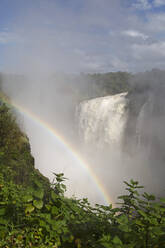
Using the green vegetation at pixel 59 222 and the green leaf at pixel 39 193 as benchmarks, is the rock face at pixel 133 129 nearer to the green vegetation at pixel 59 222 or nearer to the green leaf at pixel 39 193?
the green vegetation at pixel 59 222

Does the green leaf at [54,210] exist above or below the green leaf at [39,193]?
below

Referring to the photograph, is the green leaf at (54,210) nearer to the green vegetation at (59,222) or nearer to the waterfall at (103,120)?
the green vegetation at (59,222)

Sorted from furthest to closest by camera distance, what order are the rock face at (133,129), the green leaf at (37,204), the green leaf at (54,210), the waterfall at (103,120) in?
the waterfall at (103,120) < the rock face at (133,129) < the green leaf at (54,210) < the green leaf at (37,204)

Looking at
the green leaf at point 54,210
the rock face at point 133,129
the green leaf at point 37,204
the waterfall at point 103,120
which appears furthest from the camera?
the waterfall at point 103,120

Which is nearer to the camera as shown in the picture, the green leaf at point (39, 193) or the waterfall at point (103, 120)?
the green leaf at point (39, 193)

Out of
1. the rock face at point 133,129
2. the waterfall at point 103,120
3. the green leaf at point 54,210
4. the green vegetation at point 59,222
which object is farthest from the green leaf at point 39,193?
the waterfall at point 103,120

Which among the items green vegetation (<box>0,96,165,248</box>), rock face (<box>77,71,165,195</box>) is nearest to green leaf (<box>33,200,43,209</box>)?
green vegetation (<box>0,96,165,248</box>)

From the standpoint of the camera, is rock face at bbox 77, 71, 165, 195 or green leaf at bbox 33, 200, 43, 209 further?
rock face at bbox 77, 71, 165, 195

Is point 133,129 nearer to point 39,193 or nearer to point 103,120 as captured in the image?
point 103,120

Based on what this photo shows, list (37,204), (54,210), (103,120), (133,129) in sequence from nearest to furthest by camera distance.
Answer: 1. (37,204)
2. (54,210)
3. (133,129)
4. (103,120)

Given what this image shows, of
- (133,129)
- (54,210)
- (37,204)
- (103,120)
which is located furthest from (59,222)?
(103,120)

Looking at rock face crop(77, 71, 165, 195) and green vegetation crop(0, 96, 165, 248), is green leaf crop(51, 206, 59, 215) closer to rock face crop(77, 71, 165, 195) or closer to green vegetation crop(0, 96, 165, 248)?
green vegetation crop(0, 96, 165, 248)

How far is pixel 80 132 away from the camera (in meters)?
29.3

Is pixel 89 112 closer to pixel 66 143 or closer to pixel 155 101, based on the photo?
pixel 66 143
